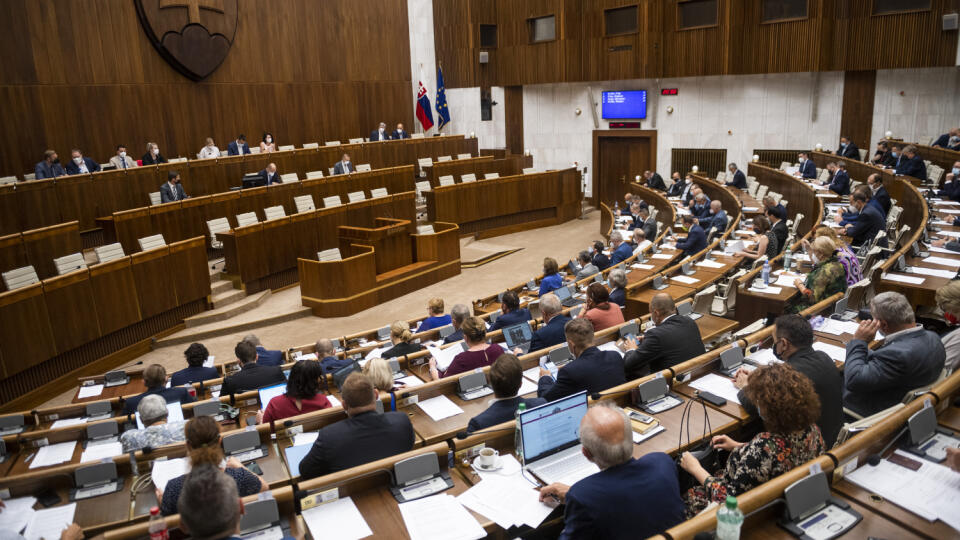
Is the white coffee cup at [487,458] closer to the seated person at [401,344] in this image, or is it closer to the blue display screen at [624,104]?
the seated person at [401,344]

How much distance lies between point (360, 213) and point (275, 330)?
322 cm

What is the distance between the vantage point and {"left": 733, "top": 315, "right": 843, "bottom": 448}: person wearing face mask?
3172 millimetres

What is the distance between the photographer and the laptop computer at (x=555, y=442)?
9.80 feet

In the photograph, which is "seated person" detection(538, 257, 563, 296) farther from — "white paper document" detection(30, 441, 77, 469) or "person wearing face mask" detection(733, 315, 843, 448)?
"white paper document" detection(30, 441, 77, 469)

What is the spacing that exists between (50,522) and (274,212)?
807 cm

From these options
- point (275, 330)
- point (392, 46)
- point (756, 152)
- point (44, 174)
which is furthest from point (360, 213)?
point (756, 152)

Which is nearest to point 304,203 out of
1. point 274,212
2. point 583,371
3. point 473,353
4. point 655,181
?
point 274,212

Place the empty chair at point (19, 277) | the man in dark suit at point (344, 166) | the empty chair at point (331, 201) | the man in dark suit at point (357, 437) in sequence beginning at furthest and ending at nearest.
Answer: the man in dark suit at point (344, 166) → the empty chair at point (331, 201) → the empty chair at point (19, 277) → the man in dark suit at point (357, 437)

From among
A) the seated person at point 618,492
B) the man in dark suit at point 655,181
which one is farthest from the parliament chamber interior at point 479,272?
the man in dark suit at point 655,181

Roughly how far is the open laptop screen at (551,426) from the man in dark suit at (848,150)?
40.6 ft

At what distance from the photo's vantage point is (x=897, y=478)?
2666 mm

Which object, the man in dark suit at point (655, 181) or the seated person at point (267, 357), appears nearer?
the seated person at point (267, 357)

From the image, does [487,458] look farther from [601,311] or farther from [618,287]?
[618,287]

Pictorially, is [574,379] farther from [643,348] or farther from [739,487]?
[739,487]
